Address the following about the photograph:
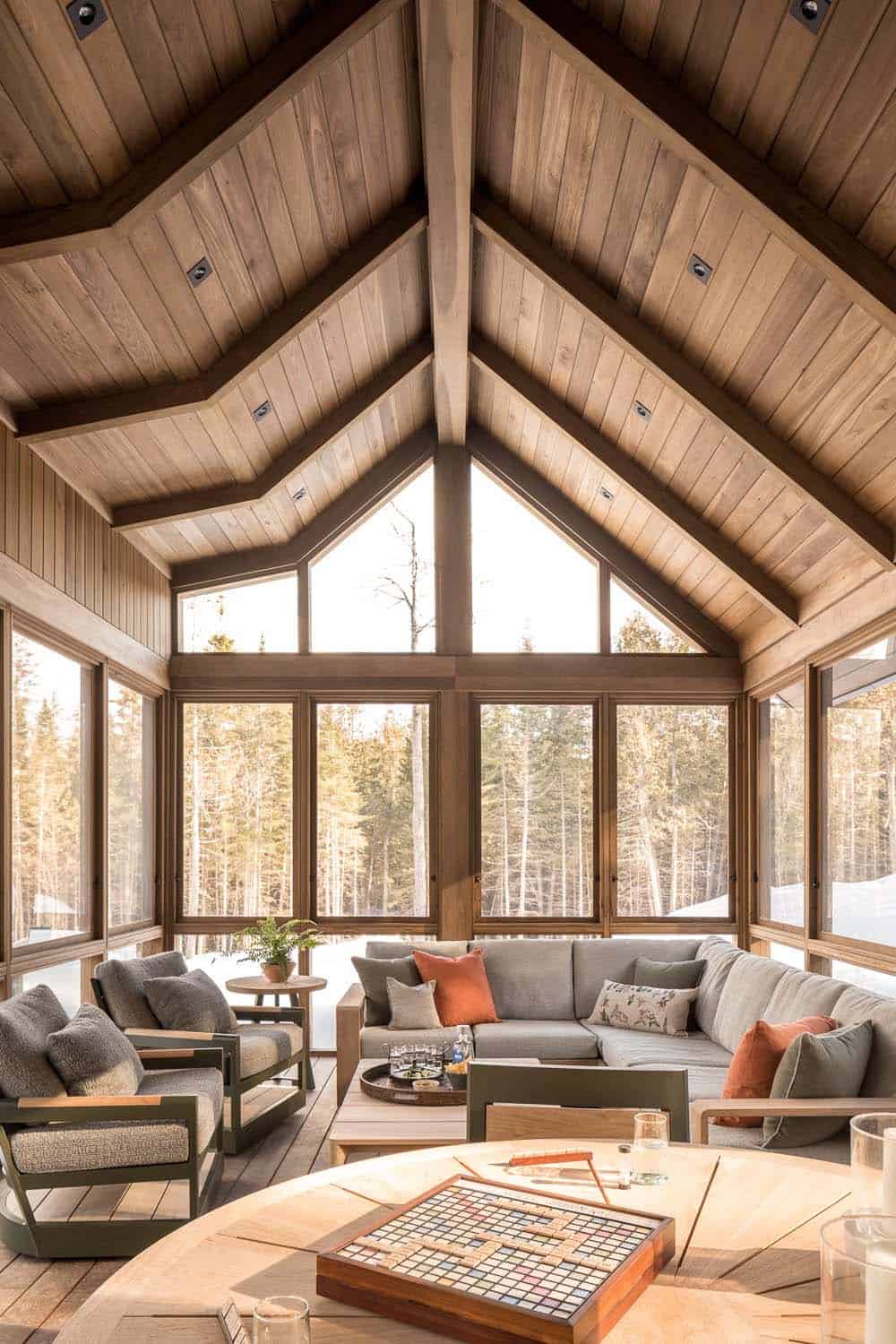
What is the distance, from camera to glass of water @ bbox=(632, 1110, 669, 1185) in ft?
6.34

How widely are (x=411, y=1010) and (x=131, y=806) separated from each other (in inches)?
87.3

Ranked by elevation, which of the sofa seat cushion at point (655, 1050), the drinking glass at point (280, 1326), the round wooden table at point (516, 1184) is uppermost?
the drinking glass at point (280, 1326)

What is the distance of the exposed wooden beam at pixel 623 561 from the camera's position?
26.9 ft

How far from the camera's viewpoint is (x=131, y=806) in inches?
288

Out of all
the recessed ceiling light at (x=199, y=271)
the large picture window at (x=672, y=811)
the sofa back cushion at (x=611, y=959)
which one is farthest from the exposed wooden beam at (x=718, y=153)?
the large picture window at (x=672, y=811)

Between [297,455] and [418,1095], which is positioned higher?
[297,455]

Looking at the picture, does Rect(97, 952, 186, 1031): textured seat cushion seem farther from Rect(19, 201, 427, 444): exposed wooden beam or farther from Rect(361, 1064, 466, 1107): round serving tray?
Rect(19, 201, 427, 444): exposed wooden beam

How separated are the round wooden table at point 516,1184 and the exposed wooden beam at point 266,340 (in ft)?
13.3

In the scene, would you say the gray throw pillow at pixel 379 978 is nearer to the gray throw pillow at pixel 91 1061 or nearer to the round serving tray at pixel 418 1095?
the round serving tray at pixel 418 1095

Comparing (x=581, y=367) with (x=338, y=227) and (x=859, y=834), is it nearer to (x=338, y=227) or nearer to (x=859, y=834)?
(x=338, y=227)

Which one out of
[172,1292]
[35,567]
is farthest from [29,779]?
[172,1292]

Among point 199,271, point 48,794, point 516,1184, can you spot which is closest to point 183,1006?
point 48,794

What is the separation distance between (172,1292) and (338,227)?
4.74 m

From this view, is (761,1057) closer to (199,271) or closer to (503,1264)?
(503,1264)
